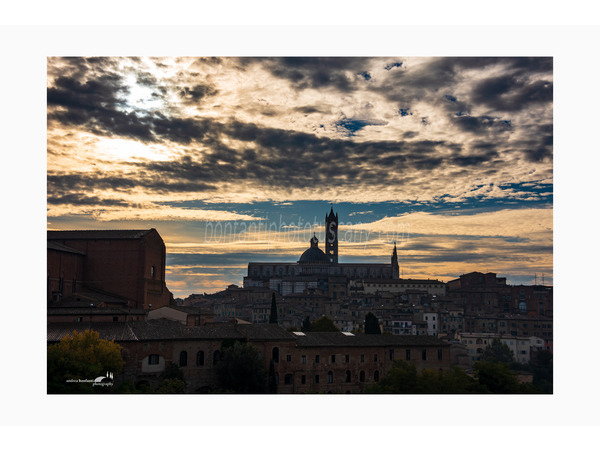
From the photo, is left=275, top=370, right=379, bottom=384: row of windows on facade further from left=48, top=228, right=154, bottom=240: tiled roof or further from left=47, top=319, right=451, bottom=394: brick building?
left=48, top=228, right=154, bottom=240: tiled roof

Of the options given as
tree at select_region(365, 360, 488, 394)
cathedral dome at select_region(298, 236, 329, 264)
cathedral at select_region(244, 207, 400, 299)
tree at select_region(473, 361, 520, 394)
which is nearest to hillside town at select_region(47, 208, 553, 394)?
tree at select_region(365, 360, 488, 394)

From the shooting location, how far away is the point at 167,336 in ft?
79.7

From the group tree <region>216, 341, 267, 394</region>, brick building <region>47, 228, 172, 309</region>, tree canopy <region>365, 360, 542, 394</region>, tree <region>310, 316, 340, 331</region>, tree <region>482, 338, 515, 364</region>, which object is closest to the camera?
tree canopy <region>365, 360, 542, 394</region>

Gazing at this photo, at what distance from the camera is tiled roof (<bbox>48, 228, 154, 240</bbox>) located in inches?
1319

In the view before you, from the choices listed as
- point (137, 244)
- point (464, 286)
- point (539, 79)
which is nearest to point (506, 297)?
point (464, 286)

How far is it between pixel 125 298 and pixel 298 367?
11433 mm

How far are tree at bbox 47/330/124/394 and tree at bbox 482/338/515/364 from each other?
31.5 m

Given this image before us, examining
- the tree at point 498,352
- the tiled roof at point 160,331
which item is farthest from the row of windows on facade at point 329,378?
the tree at point 498,352

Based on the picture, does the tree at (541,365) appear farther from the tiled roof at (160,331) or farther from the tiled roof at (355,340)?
the tiled roof at (160,331)

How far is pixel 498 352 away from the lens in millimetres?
46781

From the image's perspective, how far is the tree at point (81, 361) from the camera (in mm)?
19156

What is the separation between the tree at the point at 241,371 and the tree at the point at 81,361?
12.2 feet

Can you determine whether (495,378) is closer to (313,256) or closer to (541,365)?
(541,365)

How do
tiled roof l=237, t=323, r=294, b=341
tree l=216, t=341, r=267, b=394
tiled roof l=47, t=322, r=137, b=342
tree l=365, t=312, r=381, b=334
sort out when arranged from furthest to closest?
tree l=365, t=312, r=381, b=334
tiled roof l=237, t=323, r=294, b=341
tree l=216, t=341, r=267, b=394
tiled roof l=47, t=322, r=137, b=342
